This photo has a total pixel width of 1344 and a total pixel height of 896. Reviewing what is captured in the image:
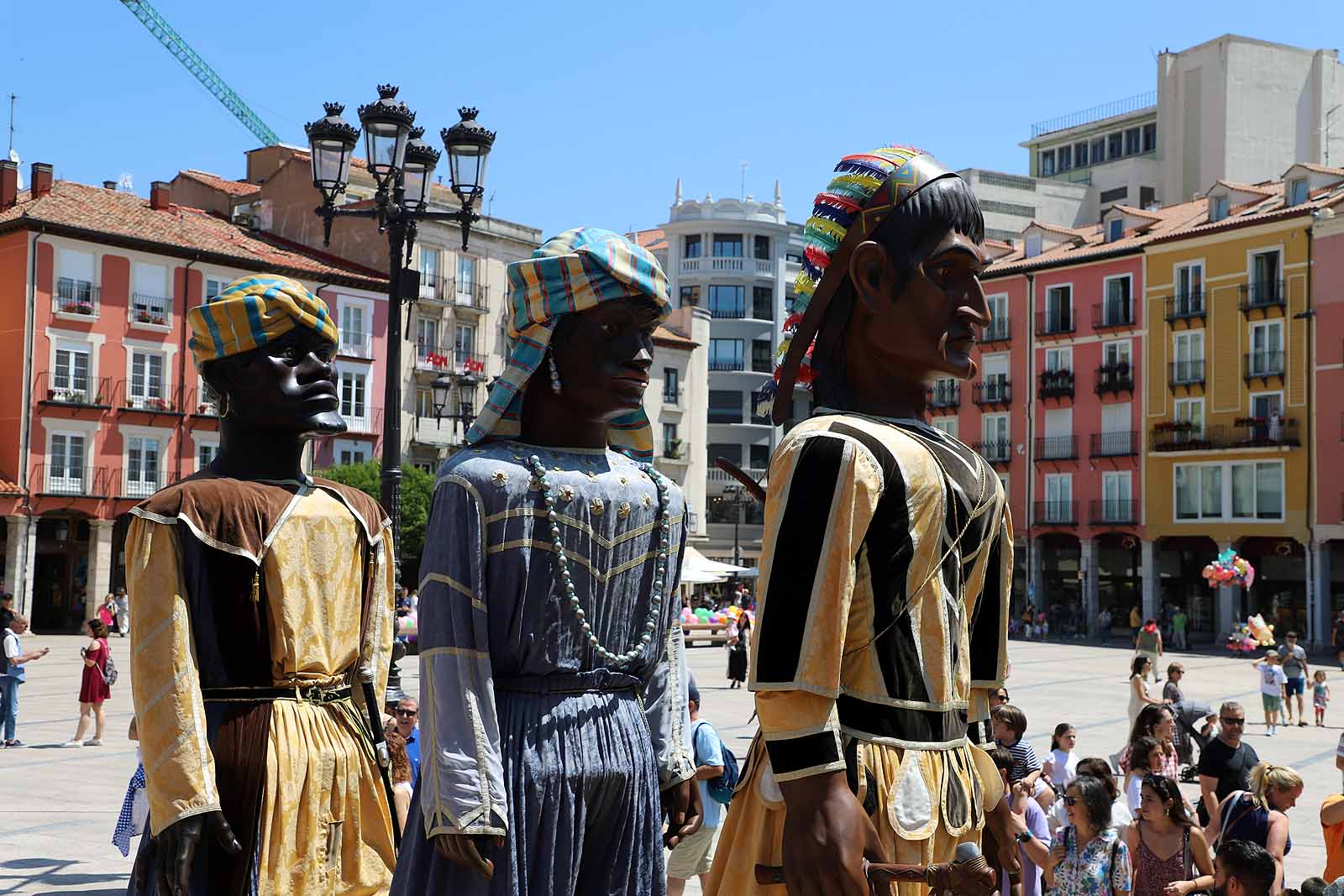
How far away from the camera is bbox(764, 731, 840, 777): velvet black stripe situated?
8.87 feet

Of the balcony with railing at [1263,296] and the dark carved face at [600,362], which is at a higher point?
the balcony with railing at [1263,296]

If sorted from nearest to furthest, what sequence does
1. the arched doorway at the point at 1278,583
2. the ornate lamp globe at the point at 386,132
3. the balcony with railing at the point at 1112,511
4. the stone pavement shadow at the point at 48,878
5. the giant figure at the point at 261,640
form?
the giant figure at the point at 261,640 < the stone pavement shadow at the point at 48,878 < the ornate lamp globe at the point at 386,132 < the arched doorway at the point at 1278,583 < the balcony with railing at the point at 1112,511

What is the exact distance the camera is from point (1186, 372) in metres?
48.8

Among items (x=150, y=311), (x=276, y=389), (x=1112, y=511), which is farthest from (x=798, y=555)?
(x=1112, y=511)

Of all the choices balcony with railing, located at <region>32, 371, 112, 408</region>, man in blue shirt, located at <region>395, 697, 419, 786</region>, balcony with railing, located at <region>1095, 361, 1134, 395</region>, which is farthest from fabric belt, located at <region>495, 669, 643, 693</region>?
balcony with railing, located at <region>1095, 361, 1134, 395</region>

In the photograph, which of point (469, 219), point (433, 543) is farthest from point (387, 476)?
A: point (433, 543)

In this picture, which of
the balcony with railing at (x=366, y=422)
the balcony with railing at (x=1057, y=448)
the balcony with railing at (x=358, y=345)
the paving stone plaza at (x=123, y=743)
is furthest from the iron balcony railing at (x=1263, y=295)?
the balcony with railing at (x=358, y=345)

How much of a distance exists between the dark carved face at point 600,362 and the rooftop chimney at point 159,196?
47.2 meters

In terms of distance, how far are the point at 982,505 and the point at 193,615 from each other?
2422mm

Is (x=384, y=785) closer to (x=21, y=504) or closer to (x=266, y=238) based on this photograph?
(x=21, y=504)

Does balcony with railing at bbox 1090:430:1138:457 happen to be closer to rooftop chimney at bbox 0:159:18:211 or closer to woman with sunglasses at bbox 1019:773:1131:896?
rooftop chimney at bbox 0:159:18:211

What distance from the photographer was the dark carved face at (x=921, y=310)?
123 inches

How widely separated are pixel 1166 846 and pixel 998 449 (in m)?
47.8

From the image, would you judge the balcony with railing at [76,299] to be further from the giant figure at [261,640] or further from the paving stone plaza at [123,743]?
the giant figure at [261,640]
